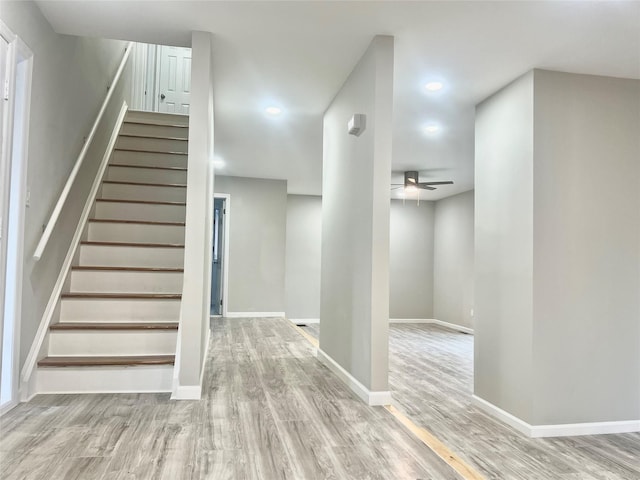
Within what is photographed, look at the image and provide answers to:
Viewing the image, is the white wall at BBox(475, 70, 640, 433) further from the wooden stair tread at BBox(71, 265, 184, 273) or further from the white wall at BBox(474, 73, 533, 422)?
the wooden stair tread at BBox(71, 265, 184, 273)

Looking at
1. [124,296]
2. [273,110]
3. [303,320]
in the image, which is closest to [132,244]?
[124,296]

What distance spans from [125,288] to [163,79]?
196 inches

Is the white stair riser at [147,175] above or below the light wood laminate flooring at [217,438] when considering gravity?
above

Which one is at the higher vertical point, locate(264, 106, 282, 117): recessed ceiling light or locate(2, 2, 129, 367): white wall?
locate(264, 106, 282, 117): recessed ceiling light

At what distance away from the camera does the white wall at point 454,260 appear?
803cm

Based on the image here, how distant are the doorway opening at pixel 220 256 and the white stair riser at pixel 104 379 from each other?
452cm

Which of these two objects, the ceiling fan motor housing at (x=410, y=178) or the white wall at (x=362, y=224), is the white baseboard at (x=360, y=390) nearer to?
the white wall at (x=362, y=224)

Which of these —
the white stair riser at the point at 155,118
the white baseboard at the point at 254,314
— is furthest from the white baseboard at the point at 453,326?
the white stair riser at the point at 155,118

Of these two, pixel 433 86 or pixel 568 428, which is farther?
pixel 433 86

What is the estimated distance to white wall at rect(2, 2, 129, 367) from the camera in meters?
2.69

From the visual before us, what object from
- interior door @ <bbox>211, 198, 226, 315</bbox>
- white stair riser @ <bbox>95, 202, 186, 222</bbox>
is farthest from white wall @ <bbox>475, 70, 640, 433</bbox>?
interior door @ <bbox>211, 198, 226, 315</bbox>

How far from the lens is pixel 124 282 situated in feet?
11.8

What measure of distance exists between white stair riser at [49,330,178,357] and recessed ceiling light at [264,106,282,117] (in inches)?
90.6

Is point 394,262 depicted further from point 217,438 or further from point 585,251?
point 217,438
